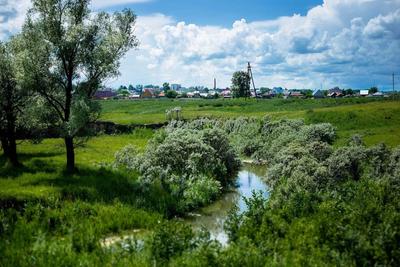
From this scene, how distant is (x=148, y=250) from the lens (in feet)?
53.9

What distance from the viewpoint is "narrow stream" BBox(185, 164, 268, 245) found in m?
25.1

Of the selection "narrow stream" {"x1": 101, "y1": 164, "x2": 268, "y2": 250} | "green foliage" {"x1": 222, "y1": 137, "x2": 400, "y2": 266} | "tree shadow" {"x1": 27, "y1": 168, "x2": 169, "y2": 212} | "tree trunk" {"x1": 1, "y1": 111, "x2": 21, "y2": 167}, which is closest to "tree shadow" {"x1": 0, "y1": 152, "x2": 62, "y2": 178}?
"tree trunk" {"x1": 1, "y1": 111, "x2": 21, "y2": 167}

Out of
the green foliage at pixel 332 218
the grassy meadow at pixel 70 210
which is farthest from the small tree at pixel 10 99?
the green foliage at pixel 332 218

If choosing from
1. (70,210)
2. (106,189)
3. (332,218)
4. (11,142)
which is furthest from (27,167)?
(332,218)

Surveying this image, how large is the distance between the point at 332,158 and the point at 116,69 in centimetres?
1625

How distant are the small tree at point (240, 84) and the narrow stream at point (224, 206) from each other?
4062 inches

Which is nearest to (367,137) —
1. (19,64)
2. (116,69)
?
(116,69)

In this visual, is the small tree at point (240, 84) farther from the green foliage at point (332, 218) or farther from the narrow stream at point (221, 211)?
the green foliage at point (332, 218)

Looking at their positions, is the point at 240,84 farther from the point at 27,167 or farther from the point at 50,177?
the point at 50,177

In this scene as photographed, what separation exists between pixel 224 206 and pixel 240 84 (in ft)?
398

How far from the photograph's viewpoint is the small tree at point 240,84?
146288 mm

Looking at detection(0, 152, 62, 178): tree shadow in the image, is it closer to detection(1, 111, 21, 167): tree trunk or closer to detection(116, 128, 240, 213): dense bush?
detection(1, 111, 21, 167): tree trunk

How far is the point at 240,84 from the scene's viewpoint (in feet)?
490

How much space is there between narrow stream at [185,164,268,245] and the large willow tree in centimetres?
961
